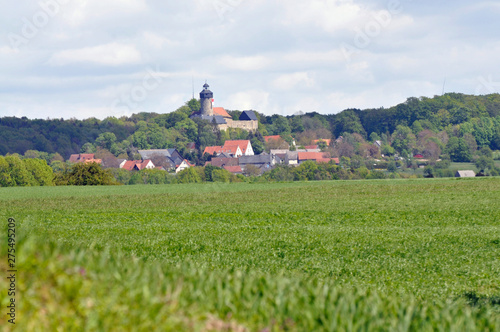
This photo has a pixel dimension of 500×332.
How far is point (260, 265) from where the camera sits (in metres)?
15.9

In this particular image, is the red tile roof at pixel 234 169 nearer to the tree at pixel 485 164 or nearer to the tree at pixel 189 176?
the tree at pixel 189 176

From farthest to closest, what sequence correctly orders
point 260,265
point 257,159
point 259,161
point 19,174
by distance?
point 257,159 < point 259,161 < point 19,174 < point 260,265

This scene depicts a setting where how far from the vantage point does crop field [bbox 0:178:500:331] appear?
5078 mm

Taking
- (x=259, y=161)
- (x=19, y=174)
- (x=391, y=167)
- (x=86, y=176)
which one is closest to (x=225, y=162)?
(x=259, y=161)

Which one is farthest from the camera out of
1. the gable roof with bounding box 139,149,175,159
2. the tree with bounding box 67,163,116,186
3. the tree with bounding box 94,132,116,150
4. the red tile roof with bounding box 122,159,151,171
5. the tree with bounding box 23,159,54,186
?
the gable roof with bounding box 139,149,175,159

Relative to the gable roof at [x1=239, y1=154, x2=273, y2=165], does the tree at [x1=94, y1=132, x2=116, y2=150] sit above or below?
above

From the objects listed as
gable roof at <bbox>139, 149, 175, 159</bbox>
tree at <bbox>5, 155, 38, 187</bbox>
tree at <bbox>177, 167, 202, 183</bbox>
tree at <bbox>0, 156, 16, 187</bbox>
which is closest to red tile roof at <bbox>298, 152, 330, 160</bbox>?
gable roof at <bbox>139, 149, 175, 159</bbox>

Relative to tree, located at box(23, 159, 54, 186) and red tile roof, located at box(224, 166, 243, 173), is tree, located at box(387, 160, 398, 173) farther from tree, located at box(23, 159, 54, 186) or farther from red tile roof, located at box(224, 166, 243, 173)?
tree, located at box(23, 159, 54, 186)

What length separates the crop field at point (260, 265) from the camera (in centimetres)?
508

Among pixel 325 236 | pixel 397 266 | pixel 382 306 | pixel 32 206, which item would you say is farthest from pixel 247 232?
pixel 32 206

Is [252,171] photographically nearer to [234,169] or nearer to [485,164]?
[234,169]

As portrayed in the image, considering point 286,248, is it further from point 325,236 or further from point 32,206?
point 32,206

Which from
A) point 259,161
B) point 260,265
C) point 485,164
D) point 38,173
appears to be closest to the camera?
point 260,265

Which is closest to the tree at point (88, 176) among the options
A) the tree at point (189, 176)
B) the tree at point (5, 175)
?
the tree at point (5, 175)
